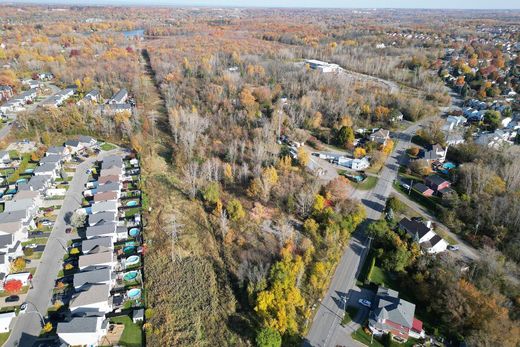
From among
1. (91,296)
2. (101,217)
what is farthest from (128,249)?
(91,296)

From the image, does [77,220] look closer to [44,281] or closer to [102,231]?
[102,231]

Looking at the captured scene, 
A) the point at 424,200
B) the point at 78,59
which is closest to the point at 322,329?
the point at 424,200

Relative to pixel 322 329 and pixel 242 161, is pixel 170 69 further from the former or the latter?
pixel 322 329

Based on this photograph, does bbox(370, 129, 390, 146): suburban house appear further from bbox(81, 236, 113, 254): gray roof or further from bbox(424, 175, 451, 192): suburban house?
bbox(81, 236, 113, 254): gray roof

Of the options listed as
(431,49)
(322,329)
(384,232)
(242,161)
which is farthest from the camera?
(431,49)

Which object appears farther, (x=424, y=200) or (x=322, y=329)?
(x=424, y=200)

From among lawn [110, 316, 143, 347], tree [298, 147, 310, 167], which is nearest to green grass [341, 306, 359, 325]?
lawn [110, 316, 143, 347]

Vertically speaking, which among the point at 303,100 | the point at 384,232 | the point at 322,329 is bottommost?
the point at 322,329
